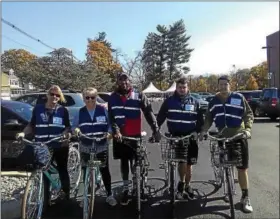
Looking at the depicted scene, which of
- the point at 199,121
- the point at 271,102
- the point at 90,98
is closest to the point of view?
the point at 90,98

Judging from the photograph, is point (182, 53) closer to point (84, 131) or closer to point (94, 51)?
point (94, 51)

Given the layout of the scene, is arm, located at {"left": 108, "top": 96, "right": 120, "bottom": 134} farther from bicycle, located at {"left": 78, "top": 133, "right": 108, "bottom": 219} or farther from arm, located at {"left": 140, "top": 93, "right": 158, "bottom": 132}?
arm, located at {"left": 140, "top": 93, "right": 158, "bottom": 132}

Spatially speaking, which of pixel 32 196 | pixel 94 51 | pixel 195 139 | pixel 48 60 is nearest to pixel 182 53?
pixel 94 51

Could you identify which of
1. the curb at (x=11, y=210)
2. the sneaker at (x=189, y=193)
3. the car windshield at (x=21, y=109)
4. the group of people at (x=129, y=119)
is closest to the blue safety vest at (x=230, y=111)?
the group of people at (x=129, y=119)

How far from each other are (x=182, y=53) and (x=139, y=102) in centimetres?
163

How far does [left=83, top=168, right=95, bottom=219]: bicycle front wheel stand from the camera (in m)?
3.96

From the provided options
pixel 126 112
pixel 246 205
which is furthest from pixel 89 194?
pixel 246 205

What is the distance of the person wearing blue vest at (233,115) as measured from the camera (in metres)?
4.22

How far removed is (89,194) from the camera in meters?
4.04

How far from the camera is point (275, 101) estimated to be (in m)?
16.3

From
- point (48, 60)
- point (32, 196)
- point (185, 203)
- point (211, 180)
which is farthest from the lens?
point (48, 60)

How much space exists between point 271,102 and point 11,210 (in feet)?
46.8

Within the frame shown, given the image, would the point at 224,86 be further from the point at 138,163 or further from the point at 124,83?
the point at 138,163

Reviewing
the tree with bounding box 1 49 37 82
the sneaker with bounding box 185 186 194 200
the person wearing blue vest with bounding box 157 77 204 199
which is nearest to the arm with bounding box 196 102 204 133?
the person wearing blue vest with bounding box 157 77 204 199
